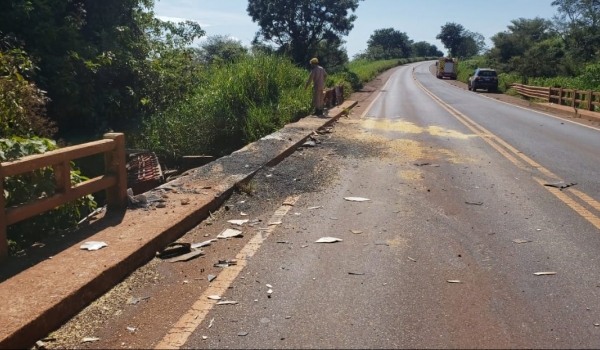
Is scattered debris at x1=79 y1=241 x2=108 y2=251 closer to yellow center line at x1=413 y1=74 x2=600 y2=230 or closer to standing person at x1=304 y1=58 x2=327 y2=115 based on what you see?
yellow center line at x1=413 y1=74 x2=600 y2=230

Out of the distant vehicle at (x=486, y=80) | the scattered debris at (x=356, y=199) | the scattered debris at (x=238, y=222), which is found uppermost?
A: the distant vehicle at (x=486, y=80)

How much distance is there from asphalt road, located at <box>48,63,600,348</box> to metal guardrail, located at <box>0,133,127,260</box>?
3.42ft

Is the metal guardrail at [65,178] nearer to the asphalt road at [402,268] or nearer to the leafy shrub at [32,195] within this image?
the leafy shrub at [32,195]

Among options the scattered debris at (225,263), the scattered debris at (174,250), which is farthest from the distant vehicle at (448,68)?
the scattered debris at (225,263)

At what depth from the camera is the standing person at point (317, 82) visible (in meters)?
18.6

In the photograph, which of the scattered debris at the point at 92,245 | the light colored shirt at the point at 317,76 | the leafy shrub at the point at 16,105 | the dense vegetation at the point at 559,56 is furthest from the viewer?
the dense vegetation at the point at 559,56

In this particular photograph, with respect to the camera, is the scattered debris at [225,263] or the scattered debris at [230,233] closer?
the scattered debris at [225,263]

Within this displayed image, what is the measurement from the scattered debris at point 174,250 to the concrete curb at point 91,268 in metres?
0.08

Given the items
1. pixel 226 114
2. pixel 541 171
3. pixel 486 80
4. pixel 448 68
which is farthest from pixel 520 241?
pixel 448 68

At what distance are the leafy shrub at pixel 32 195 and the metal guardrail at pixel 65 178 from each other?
245 millimetres

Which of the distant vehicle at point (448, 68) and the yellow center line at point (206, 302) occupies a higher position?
the distant vehicle at point (448, 68)

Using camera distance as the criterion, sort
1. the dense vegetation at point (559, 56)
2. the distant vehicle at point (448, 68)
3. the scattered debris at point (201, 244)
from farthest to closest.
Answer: the distant vehicle at point (448, 68) < the dense vegetation at point (559, 56) < the scattered debris at point (201, 244)

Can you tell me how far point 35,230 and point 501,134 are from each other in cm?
1251

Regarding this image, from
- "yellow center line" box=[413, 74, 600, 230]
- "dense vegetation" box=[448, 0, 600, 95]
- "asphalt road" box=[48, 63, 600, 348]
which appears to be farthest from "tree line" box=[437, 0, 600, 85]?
"asphalt road" box=[48, 63, 600, 348]
